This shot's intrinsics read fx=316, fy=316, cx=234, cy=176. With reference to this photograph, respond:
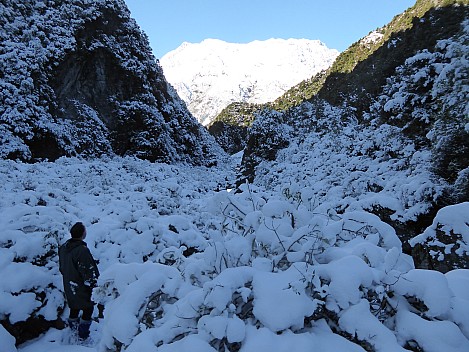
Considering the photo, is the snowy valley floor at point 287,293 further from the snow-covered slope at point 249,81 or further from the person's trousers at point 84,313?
the snow-covered slope at point 249,81

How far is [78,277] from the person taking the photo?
140 inches

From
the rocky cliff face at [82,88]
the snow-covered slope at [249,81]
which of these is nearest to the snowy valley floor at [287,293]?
the rocky cliff face at [82,88]

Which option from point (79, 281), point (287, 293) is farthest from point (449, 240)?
point (79, 281)

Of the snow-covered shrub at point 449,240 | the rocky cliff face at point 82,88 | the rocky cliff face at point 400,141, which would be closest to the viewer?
the snow-covered shrub at point 449,240

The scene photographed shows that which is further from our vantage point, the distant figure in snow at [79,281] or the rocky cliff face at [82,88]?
the rocky cliff face at [82,88]

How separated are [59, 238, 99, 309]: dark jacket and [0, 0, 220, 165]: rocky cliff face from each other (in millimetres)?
10782

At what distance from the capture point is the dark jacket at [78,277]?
3547 millimetres

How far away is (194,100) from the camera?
167 meters

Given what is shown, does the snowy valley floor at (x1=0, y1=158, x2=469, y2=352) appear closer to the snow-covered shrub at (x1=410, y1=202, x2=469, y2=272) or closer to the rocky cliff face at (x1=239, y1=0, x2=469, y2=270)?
the snow-covered shrub at (x1=410, y1=202, x2=469, y2=272)

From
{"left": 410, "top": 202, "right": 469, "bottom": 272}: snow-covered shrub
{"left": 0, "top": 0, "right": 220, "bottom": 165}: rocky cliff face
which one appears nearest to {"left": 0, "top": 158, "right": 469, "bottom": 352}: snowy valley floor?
{"left": 410, "top": 202, "right": 469, "bottom": 272}: snow-covered shrub

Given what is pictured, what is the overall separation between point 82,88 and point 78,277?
17.4 m

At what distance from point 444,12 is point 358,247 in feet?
56.3

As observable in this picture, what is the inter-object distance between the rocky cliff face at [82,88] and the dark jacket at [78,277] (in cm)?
1078

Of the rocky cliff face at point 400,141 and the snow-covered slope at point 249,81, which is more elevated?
the snow-covered slope at point 249,81
